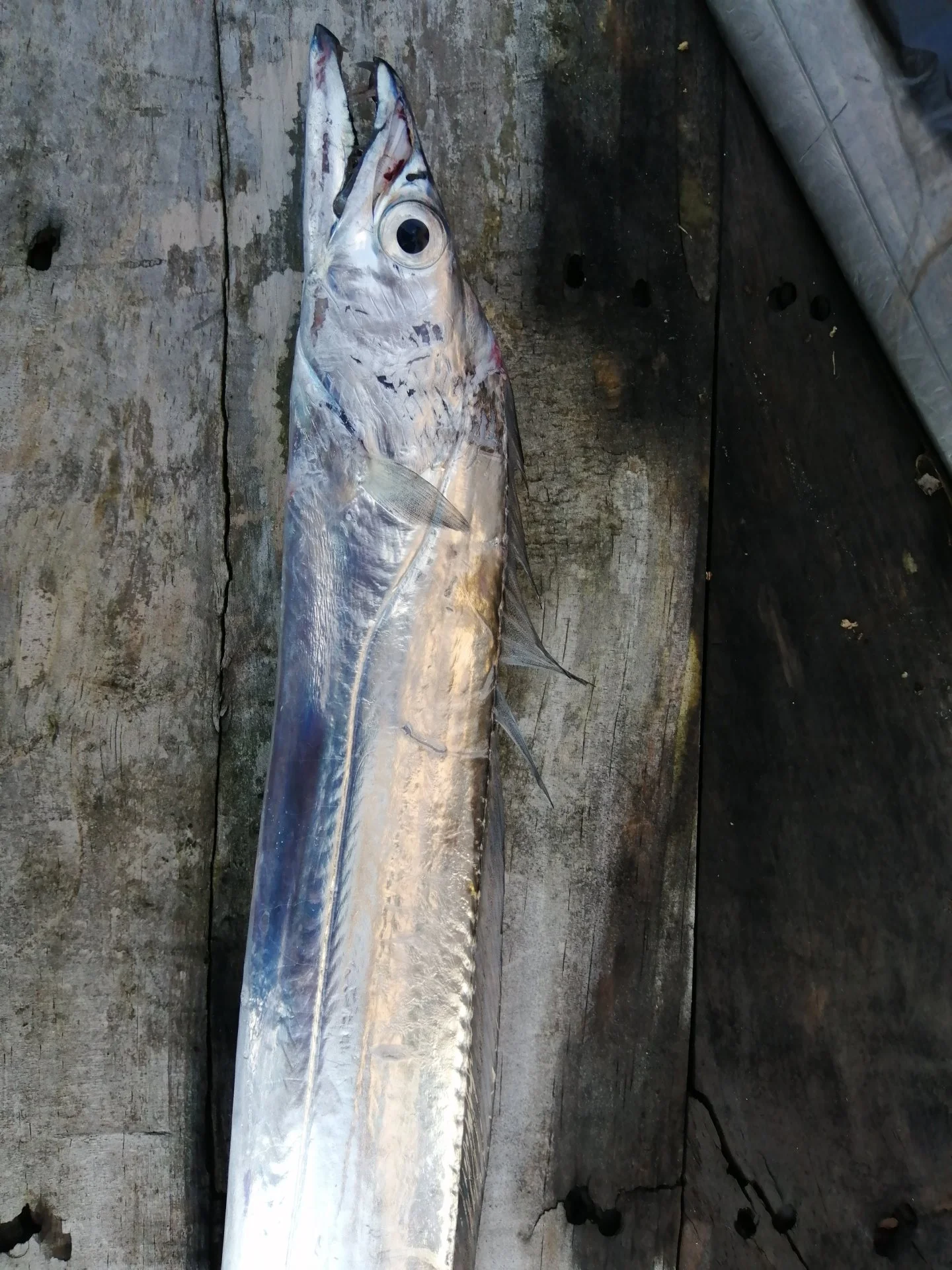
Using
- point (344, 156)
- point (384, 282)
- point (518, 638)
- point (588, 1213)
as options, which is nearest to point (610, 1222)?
point (588, 1213)

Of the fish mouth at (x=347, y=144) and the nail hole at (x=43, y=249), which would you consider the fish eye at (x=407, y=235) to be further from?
the nail hole at (x=43, y=249)

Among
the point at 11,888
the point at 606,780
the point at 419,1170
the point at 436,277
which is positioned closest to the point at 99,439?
the point at 436,277

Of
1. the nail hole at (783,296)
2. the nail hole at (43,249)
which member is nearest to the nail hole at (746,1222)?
the nail hole at (783,296)

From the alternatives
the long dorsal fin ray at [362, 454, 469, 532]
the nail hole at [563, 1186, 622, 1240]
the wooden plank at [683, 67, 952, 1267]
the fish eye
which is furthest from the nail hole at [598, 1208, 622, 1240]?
the fish eye

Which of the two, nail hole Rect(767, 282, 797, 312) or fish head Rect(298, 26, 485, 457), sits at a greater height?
nail hole Rect(767, 282, 797, 312)

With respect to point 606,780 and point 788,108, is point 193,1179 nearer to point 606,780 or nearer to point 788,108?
point 606,780

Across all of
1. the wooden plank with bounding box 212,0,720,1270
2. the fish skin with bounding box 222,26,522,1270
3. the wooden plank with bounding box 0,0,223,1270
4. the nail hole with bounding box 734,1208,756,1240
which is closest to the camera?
the fish skin with bounding box 222,26,522,1270

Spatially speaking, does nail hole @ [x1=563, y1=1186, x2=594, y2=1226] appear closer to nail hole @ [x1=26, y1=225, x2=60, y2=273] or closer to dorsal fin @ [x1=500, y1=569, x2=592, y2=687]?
dorsal fin @ [x1=500, y1=569, x2=592, y2=687]
